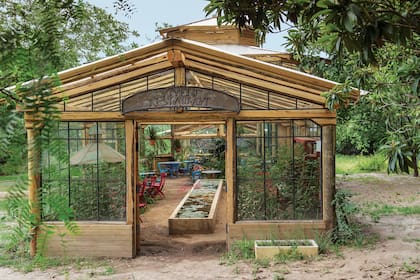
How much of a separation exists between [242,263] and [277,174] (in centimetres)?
148

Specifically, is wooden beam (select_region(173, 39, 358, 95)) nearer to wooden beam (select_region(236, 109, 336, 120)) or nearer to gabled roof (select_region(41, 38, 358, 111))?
gabled roof (select_region(41, 38, 358, 111))

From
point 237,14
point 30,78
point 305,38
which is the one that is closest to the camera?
point 30,78

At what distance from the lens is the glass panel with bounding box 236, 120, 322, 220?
6434 millimetres

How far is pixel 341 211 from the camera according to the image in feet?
20.9

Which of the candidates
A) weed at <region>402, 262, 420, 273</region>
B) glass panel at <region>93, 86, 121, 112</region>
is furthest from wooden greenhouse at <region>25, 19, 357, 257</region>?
weed at <region>402, 262, 420, 273</region>

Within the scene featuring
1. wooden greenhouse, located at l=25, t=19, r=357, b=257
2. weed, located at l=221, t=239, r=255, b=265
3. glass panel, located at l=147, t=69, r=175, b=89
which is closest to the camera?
weed, located at l=221, t=239, r=255, b=265

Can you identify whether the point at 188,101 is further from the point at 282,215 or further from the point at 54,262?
the point at 54,262

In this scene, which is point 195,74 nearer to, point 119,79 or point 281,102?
point 119,79

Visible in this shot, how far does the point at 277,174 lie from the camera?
6.48m

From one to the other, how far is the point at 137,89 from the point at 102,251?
2.59 m

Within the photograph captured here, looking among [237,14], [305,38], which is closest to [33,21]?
[237,14]

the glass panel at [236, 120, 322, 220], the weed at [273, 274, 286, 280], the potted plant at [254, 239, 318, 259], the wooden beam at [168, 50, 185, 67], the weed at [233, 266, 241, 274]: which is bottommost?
the weed at [233, 266, 241, 274]

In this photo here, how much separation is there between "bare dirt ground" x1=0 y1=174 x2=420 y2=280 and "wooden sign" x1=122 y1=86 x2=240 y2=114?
7.56 ft

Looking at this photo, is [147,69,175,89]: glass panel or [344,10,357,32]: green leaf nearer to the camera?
[344,10,357,32]: green leaf
